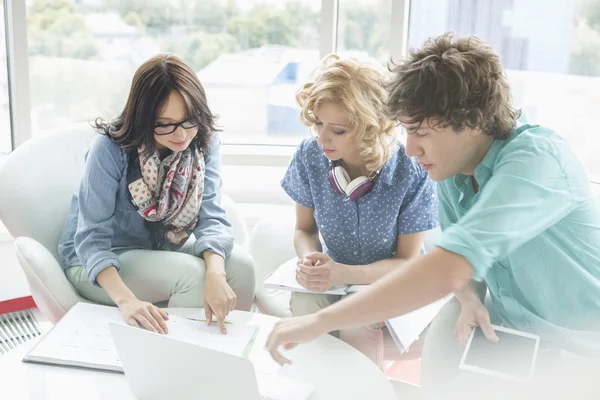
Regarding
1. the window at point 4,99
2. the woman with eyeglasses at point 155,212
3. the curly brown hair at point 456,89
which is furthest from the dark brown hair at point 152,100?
the window at point 4,99

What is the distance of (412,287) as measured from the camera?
116 centimetres

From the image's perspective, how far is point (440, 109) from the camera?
1.32 meters

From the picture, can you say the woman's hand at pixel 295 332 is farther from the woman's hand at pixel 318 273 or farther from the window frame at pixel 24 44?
the window frame at pixel 24 44

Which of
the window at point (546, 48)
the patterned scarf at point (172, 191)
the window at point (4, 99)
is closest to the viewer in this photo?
the patterned scarf at point (172, 191)

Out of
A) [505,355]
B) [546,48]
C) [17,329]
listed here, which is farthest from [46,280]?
[546,48]

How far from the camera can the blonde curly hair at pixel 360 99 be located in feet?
5.75

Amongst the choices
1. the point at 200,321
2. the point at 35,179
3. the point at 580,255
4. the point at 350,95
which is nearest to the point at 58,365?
the point at 200,321

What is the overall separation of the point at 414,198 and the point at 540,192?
66cm

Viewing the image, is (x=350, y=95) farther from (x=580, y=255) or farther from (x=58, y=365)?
(x=58, y=365)

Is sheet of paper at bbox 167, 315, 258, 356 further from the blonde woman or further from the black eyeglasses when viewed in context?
the black eyeglasses

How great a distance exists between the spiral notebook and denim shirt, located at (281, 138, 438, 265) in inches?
18.0

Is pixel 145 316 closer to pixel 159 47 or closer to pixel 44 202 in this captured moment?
pixel 44 202

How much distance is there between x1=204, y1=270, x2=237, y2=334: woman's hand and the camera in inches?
63.1

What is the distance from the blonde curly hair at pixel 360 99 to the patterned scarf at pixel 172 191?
0.36m
